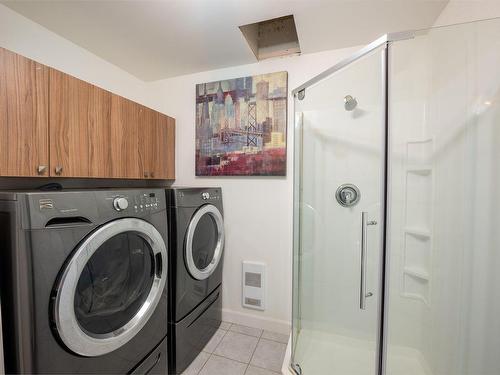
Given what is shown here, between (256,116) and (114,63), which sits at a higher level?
(114,63)

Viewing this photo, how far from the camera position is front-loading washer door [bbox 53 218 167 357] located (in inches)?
31.9

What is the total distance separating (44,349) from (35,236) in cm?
40

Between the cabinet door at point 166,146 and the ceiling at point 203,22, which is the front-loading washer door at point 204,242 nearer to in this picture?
the cabinet door at point 166,146

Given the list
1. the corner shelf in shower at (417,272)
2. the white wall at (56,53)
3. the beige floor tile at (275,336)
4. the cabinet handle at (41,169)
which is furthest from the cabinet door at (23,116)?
the corner shelf in shower at (417,272)

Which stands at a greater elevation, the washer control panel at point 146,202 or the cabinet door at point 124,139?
the cabinet door at point 124,139

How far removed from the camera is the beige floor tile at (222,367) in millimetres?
1379

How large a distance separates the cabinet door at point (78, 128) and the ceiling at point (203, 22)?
1.47 ft

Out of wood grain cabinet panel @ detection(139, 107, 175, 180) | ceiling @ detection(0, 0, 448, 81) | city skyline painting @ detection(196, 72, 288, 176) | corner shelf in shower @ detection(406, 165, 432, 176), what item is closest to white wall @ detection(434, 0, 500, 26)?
ceiling @ detection(0, 0, 448, 81)

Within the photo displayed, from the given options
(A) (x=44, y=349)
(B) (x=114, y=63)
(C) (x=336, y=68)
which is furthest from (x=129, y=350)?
(B) (x=114, y=63)

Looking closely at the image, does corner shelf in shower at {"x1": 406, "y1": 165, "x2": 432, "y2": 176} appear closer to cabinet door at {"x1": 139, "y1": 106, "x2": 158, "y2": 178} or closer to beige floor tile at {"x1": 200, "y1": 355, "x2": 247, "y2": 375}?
beige floor tile at {"x1": 200, "y1": 355, "x2": 247, "y2": 375}

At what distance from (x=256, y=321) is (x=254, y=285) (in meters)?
0.30

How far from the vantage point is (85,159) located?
127cm

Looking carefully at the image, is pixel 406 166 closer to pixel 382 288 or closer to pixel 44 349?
pixel 382 288

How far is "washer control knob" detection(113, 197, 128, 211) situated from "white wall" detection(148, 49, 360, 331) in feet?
3.16
